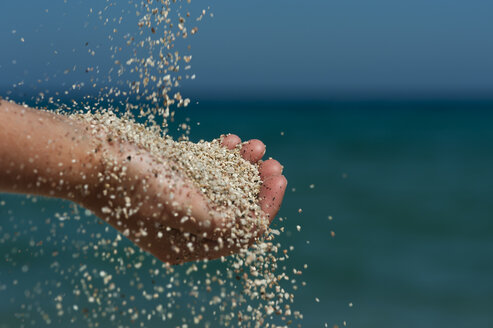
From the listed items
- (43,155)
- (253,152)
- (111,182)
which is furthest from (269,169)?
(43,155)

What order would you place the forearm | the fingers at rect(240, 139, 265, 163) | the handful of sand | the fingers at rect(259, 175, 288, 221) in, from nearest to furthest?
1. the forearm
2. the handful of sand
3. the fingers at rect(259, 175, 288, 221)
4. the fingers at rect(240, 139, 265, 163)

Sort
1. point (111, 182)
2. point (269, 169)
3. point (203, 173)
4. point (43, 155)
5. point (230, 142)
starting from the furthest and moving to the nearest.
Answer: point (230, 142) < point (269, 169) < point (203, 173) < point (111, 182) < point (43, 155)

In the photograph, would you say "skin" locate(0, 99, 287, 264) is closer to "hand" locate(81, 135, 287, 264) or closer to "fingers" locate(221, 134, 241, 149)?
"hand" locate(81, 135, 287, 264)

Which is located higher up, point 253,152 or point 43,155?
point 253,152

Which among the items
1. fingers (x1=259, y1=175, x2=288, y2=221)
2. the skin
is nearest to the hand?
the skin

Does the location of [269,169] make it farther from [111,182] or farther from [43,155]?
[43,155]

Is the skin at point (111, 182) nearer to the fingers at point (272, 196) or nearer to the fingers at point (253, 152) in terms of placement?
the fingers at point (272, 196)
